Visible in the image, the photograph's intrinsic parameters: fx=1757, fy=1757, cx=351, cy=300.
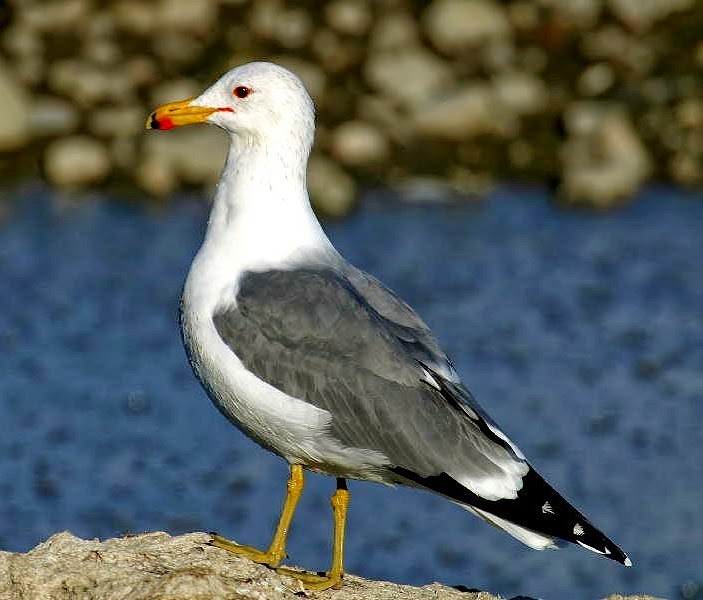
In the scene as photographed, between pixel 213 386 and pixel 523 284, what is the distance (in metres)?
8.37

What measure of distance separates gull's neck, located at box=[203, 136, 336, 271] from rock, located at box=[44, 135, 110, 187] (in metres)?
10.2

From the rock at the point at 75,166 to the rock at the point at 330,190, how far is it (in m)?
2.13

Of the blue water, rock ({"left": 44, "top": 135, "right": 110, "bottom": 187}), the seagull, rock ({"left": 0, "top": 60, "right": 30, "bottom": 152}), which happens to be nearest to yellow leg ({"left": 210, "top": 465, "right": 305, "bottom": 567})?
the seagull

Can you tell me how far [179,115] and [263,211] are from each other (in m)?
0.69

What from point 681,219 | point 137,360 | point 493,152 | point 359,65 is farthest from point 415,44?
point 137,360

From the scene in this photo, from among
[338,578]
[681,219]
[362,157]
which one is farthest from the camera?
[362,157]

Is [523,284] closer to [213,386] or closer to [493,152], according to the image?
[493,152]

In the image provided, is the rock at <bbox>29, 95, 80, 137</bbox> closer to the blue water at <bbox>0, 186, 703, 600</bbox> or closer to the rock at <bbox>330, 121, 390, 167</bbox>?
the blue water at <bbox>0, 186, 703, 600</bbox>

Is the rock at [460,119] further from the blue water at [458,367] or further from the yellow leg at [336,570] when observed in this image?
the yellow leg at [336,570]

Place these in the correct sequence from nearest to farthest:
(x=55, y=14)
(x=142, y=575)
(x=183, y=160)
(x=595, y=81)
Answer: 1. (x=142, y=575)
2. (x=183, y=160)
3. (x=595, y=81)
4. (x=55, y=14)

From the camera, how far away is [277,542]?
270 inches

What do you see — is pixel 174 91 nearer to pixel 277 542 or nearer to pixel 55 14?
pixel 55 14

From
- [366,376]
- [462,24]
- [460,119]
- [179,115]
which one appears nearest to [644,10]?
[462,24]

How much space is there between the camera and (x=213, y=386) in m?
6.85
